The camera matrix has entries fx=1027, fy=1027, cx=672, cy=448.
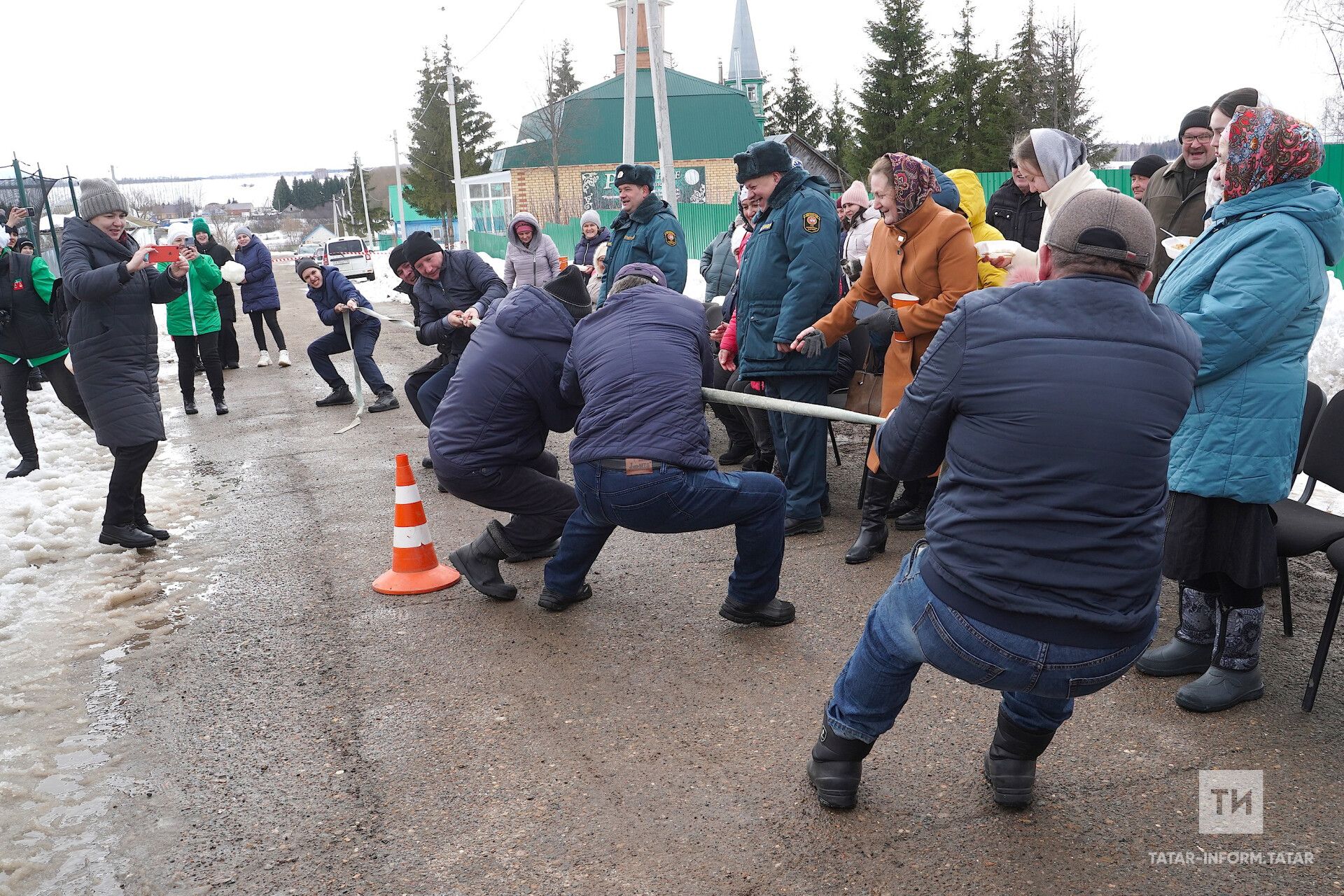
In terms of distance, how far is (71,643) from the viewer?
192 inches

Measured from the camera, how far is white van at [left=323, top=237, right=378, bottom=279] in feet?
111

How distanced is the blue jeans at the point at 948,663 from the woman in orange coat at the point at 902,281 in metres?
2.21

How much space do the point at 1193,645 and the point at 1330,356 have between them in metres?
5.24

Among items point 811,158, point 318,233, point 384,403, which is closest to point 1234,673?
point 384,403

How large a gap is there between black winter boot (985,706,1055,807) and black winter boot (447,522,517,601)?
2.72 meters

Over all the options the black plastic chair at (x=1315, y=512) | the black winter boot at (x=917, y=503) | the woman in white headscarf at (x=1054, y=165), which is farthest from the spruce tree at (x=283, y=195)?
the black plastic chair at (x=1315, y=512)

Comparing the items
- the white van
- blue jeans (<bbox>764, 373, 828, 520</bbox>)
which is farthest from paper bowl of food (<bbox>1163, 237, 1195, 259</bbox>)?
the white van

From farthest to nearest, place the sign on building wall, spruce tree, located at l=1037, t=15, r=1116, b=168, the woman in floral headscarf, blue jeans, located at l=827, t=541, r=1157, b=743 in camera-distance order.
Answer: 1. the sign on building wall
2. spruce tree, located at l=1037, t=15, r=1116, b=168
3. the woman in floral headscarf
4. blue jeans, located at l=827, t=541, r=1157, b=743

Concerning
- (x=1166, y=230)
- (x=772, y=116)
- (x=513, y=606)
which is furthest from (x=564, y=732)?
(x=772, y=116)

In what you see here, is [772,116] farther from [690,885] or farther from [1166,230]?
[690,885]

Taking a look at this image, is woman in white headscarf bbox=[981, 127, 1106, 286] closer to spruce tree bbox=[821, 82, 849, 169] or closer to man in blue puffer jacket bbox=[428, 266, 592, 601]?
man in blue puffer jacket bbox=[428, 266, 592, 601]

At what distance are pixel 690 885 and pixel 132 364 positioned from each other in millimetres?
4923

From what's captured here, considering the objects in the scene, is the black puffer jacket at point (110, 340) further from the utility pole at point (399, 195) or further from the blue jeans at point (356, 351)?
the utility pole at point (399, 195)

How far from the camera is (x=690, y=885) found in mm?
2871
